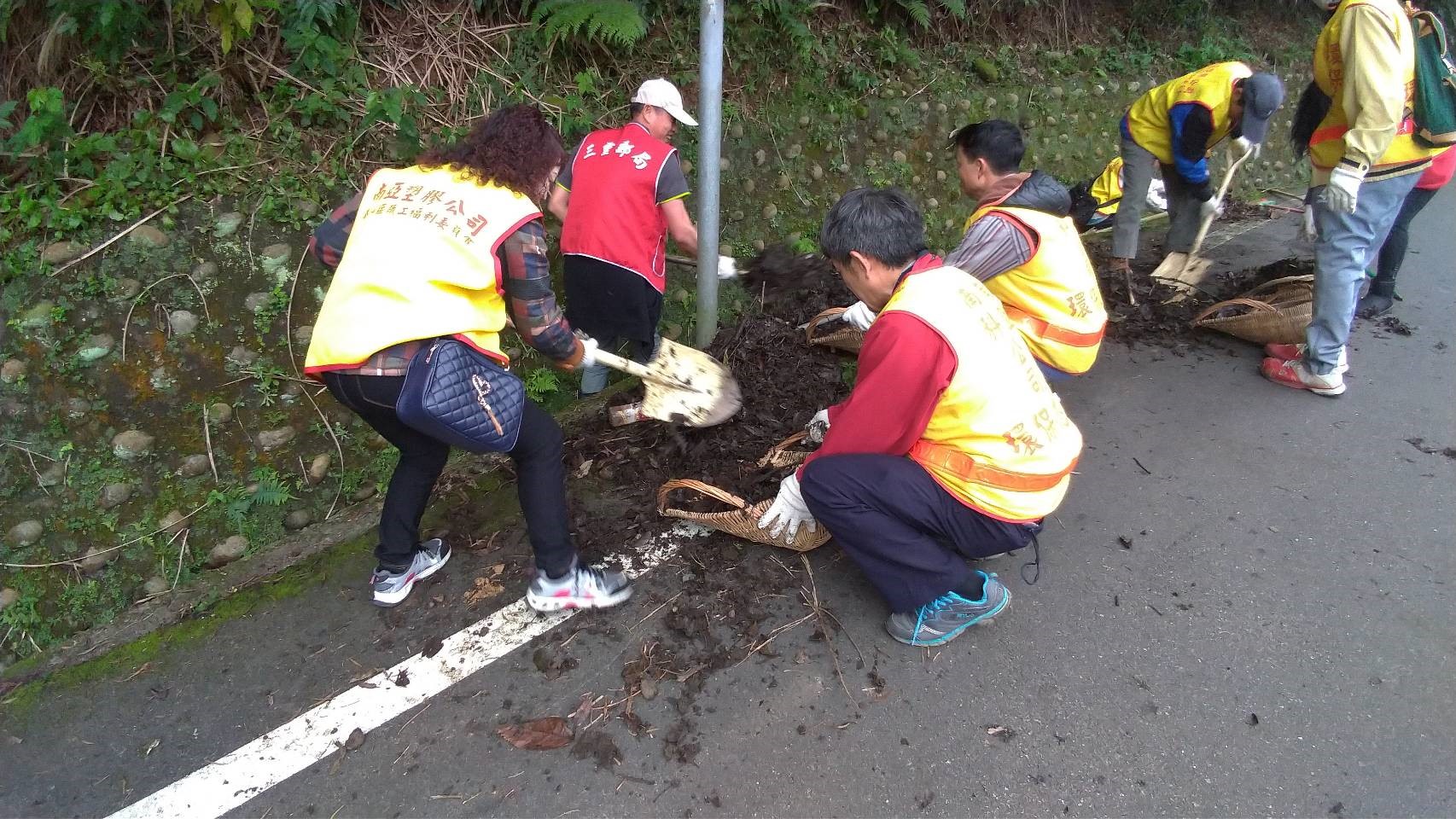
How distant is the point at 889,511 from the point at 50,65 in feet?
13.8

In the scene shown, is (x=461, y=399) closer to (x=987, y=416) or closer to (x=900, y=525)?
(x=900, y=525)

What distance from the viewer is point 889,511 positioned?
2.21m

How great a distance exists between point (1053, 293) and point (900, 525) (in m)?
1.30

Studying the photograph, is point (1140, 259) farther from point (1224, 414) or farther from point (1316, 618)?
point (1316, 618)

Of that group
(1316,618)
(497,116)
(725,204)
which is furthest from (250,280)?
(1316,618)

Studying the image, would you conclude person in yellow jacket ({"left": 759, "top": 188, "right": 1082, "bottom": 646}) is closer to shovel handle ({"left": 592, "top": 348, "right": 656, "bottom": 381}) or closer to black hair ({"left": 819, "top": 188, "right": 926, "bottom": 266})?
black hair ({"left": 819, "top": 188, "right": 926, "bottom": 266})

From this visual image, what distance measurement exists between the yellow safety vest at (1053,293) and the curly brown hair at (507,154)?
1678mm

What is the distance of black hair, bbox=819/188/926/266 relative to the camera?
85.8 inches

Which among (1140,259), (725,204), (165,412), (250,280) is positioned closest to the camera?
(165,412)

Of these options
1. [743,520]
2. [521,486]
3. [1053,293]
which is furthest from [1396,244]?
[521,486]

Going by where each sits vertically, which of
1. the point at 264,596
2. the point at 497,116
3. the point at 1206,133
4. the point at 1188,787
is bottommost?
the point at 264,596

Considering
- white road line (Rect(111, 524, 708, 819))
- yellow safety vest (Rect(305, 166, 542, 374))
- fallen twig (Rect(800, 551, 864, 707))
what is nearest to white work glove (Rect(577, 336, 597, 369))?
yellow safety vest (Rect(305, 166, 542, 374))

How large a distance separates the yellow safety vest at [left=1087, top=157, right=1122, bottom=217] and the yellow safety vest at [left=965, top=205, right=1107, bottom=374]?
2553 millimetres

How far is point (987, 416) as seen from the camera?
204cm
